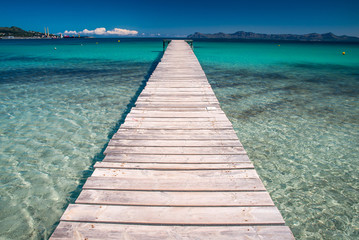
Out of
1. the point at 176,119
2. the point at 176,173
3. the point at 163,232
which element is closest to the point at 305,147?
the point at 176,119

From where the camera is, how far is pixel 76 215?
86.8 inches

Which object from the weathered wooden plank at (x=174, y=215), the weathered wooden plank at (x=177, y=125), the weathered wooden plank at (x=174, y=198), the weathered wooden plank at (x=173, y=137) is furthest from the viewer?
the weathered wooden plank at (x=177, y=125)

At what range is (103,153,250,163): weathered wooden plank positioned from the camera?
321 centimetres

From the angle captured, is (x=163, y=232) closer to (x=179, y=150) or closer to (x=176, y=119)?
(x=179, y=150)

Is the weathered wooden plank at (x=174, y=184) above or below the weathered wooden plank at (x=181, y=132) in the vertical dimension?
below

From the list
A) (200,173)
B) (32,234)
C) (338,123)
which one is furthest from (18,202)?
(338,123)

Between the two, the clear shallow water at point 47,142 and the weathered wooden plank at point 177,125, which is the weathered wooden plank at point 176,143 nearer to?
the weathered wooden plank at point 177,125

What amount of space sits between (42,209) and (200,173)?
256 centimetres

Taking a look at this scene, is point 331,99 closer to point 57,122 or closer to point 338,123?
point 338,123

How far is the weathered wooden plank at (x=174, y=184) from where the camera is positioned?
2631 mm

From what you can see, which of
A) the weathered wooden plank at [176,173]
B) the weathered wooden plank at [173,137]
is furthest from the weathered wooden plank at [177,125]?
the weathered wooden plank at [176,173]

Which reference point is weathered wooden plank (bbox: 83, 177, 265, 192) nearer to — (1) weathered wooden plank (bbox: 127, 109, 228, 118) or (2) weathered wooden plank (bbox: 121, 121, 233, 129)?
(2) weathered wooden plank (bbox: 121, 121, 233, 129)

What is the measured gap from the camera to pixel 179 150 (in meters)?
3.50

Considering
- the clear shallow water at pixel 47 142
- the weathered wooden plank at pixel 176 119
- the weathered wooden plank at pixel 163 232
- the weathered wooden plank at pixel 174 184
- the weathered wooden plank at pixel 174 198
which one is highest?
the weathered wooden plank at pixel 176 119
